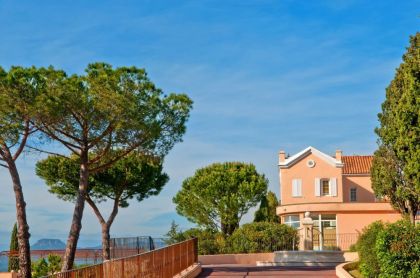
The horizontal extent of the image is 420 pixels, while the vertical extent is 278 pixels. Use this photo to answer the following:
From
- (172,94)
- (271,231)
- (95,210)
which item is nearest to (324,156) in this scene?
(271,231)

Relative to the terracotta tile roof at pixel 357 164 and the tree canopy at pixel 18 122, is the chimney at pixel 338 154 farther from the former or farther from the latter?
the tree canopy at pixel 18 122

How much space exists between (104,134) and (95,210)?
1441cm

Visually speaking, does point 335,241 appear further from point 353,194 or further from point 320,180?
point 353,194

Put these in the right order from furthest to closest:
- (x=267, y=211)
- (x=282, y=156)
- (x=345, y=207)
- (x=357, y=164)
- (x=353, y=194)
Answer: (x=357, y=164)
(x=282, y=156)
(x=353, y=194)
(x=267, y=211)
(x=345, y=207)

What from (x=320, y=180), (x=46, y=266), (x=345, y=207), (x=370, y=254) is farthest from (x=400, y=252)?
(x=320, y=180)

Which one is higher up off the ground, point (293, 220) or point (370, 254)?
point (370, 254)

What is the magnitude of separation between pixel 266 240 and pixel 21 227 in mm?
16586

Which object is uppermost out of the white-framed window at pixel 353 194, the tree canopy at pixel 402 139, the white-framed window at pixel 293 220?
the tree canopy at pixel 402 139

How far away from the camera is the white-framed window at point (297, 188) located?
57.4 meters

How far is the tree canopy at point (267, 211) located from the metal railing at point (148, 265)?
2873 centimetres

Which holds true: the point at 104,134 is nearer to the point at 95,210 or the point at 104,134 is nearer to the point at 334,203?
the point at 95,210

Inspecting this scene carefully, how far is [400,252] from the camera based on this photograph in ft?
54.1

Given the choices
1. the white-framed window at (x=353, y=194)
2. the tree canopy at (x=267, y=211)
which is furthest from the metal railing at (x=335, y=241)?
the white-framed window at (x=353, y=194)

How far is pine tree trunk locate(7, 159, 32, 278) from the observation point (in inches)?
1118
